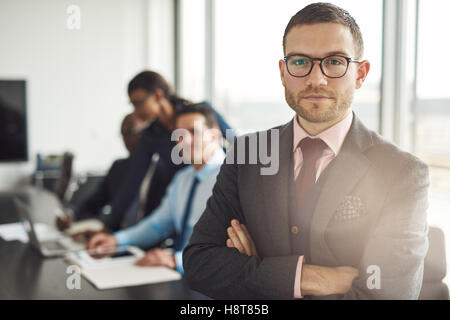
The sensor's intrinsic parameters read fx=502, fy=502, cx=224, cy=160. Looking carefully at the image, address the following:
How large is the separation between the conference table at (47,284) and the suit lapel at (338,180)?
81cm

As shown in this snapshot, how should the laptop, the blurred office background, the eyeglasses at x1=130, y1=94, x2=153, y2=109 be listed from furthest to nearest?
the blurred office background < the eyeglasses at x1=130, y1=94, x2=153, y2=109 < the laptop

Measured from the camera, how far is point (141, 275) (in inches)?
70.3

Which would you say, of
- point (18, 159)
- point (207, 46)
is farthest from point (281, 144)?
point (18, 159)

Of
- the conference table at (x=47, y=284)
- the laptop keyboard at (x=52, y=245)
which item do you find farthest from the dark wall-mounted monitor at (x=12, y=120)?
the laptop keyboard at (x=52, y=245)

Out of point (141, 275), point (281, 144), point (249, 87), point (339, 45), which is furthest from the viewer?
point (141, 275)

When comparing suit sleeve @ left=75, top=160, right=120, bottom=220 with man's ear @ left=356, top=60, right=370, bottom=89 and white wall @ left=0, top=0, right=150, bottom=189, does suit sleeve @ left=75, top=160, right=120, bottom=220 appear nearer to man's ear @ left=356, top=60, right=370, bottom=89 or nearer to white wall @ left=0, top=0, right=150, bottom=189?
white wall @ left=0, top=0, right=150, bottom=189

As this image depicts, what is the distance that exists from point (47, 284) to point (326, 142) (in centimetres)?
125

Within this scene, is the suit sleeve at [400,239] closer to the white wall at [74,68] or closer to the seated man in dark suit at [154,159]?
the seated man in dark suit at [154,159]

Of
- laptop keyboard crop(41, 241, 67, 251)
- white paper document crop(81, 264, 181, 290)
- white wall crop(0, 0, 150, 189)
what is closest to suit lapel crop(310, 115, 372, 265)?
white paper document crop(81, 264, 181, 290)

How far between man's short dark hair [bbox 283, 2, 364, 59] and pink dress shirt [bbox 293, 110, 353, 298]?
12 centimetres

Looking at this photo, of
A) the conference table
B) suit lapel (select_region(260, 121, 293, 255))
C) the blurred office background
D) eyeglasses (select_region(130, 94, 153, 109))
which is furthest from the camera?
the blurred office background

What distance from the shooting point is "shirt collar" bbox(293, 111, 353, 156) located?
85 cm

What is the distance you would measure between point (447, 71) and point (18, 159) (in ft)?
13.3
